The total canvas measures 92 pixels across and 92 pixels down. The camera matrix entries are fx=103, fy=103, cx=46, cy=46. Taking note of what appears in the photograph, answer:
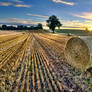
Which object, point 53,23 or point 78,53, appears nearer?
point 78,53

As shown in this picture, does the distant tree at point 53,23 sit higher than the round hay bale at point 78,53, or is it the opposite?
the distant tree at point 53,23

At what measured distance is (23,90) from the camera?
3.65 m

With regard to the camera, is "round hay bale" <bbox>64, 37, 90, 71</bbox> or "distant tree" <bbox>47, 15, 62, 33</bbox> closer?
"round hay bale" <bbox>64, 37, 90, 71</bbox>

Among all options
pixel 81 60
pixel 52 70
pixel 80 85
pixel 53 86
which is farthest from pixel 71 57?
pixel 53 86

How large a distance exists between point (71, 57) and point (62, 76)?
4.90 ft

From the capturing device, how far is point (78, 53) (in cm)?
560

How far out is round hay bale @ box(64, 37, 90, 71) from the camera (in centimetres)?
→ 546

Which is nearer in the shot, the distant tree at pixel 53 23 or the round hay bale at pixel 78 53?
the round hay bale at pixel 78 53

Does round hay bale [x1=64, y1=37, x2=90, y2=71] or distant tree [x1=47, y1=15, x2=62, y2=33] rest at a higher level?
distant tree [x1=47, y1=15, x2=62, y2=33]

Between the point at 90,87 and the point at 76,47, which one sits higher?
the point at 76,47

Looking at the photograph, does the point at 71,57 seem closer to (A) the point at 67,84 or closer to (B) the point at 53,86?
(A) the point at 67,84

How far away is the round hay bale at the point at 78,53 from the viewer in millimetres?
5461

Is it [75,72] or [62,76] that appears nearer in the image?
[62,76]

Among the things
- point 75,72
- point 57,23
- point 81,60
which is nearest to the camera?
point 75,72
